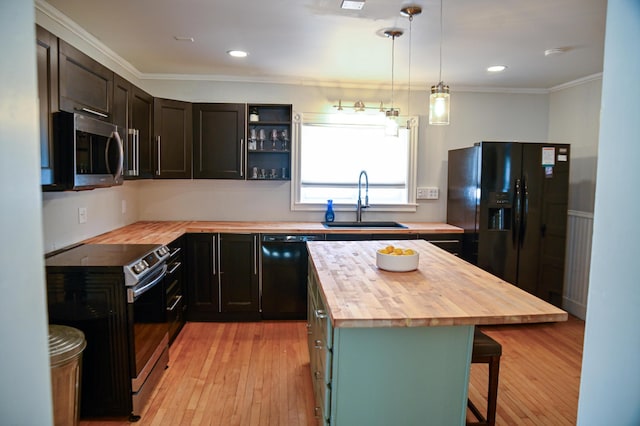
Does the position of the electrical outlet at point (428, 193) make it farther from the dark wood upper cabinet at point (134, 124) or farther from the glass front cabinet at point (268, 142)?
the dark wood upper cabinet at point (134, 124)

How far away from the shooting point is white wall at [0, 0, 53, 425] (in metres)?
0.50

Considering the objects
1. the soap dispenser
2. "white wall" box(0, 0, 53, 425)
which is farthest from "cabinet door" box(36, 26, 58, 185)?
the soap dispenser

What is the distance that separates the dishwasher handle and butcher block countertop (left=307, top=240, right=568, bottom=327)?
4.18 ft

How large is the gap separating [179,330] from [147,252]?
51.3 inches

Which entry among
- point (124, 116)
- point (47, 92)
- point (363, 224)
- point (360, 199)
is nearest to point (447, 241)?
point (363, 224)

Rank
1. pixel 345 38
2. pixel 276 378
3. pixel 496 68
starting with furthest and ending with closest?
pixel 496 68
pixel 345 38
pixel 276 378

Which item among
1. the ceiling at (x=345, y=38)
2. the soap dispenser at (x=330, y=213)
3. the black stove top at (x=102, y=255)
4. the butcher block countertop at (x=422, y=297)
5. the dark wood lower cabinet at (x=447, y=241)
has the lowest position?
the dark wood lower cabinet at (x=447, y=241)

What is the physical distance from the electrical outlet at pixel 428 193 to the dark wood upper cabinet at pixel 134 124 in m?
2.79

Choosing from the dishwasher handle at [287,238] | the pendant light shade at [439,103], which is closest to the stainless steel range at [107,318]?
the dishwasher handle at [287,238]

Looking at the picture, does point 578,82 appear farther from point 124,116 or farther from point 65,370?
Result: point 65,370

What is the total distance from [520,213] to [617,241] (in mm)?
3805

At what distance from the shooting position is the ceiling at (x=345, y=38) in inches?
99.3

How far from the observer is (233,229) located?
391cm

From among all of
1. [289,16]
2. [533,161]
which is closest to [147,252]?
[289,16]
